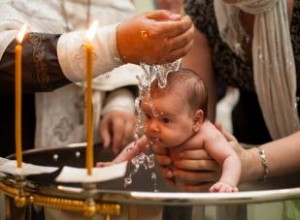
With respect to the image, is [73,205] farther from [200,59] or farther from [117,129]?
[200,59]

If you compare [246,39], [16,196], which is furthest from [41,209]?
[246,39]

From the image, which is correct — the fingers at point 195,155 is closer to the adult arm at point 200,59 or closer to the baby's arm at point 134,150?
the baby's arm at point 134,150

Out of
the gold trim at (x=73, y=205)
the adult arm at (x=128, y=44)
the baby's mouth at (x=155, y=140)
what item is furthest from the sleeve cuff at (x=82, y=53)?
the gold trim at (x=73, y=205)

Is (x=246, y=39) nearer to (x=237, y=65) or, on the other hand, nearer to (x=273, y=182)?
(x=237, y=65)

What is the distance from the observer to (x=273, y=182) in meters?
0.80

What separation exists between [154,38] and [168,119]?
0.11 m

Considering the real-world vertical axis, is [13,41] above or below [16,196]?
above

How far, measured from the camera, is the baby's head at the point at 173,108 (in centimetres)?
71

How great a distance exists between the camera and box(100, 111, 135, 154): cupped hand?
901 millimetres

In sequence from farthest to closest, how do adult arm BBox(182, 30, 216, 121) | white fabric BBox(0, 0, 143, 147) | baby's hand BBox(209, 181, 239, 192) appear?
adult arm BBox(182, 30, 216, 121) < white fabric BBox(0, 0, 143, 147) < baby's hand BBox(209, 181, 239, 192)

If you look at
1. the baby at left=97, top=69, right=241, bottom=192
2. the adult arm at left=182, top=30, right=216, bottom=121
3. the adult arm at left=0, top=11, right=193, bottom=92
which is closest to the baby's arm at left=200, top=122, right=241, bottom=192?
the baby at left=97, top=69, right=241, bottom=192

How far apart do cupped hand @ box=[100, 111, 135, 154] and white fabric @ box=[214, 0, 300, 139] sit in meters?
0.21

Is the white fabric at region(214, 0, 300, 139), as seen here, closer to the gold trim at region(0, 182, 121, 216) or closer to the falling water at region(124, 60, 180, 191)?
the falling water at region(124, 60, 180, 191)

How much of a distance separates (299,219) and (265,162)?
0.20 metres
